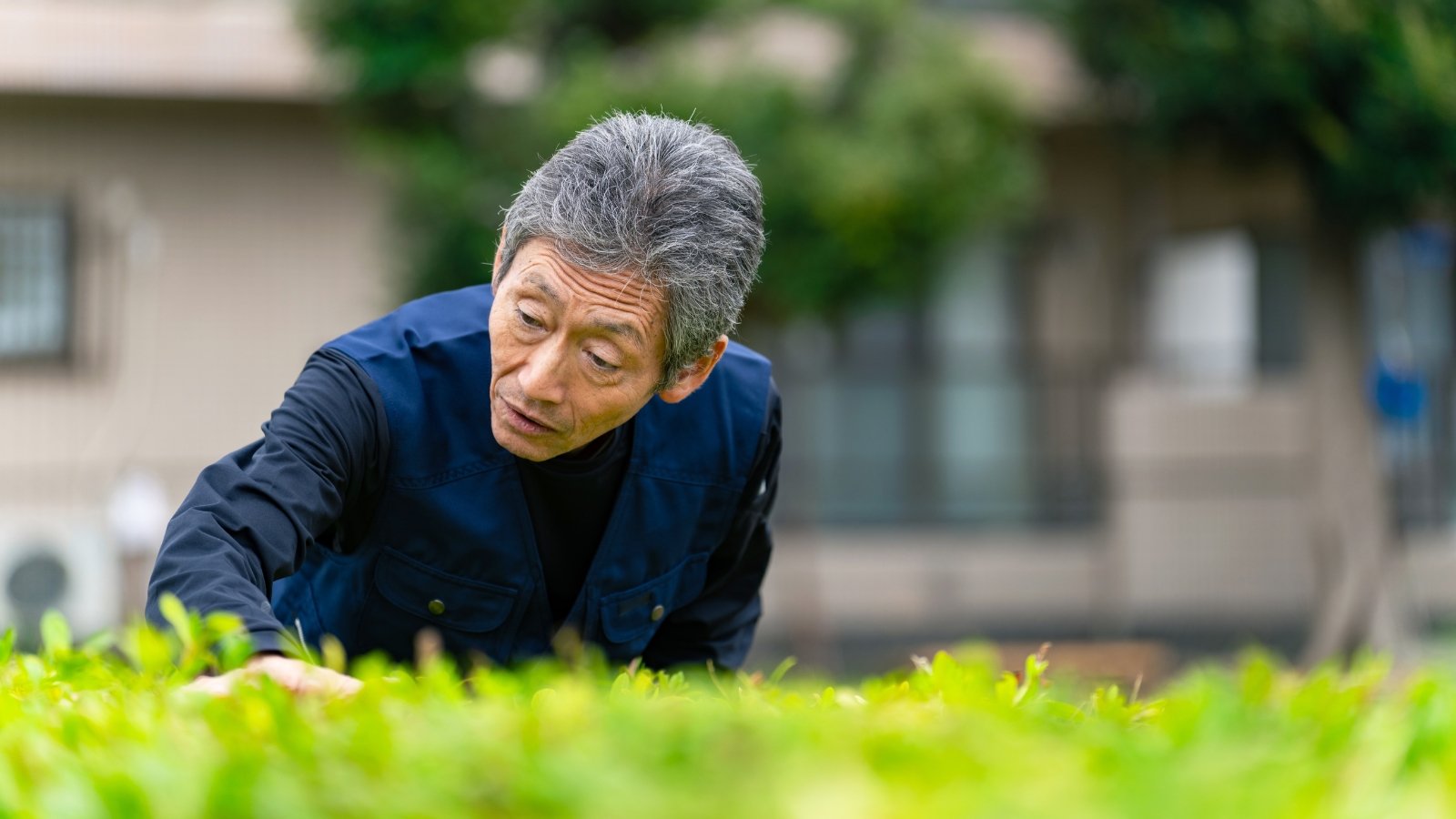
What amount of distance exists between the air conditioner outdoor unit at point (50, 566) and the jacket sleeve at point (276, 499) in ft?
24.2

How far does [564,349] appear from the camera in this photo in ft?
7.77

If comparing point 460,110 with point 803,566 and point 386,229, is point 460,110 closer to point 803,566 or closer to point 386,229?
point 386,229

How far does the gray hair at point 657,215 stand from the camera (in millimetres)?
2359

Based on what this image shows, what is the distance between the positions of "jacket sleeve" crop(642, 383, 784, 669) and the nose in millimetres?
566

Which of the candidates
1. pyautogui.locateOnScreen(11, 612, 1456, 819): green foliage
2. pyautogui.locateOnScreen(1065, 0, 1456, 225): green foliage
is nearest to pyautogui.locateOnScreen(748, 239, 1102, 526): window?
pyautogui.locateOnScreen(1065, 0, 1456, 225): green foliage

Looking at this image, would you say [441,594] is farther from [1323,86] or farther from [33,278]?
[33,278]

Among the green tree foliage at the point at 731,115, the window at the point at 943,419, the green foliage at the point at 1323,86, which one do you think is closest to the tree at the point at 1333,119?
the green foliage at the point at 1323,86

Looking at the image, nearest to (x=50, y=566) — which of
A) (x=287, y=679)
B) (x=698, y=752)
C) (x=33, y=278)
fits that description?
(x=33, y=278)

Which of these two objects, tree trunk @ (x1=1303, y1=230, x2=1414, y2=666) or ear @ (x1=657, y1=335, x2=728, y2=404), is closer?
ear @ (x1=657, y1=335, x2=728, y2=404)

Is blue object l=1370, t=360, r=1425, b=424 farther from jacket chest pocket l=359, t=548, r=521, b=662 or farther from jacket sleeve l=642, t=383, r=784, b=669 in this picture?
jacket chest pocket l=359, t=548, r=521, b=662

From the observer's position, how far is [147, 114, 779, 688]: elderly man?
7.70 feet

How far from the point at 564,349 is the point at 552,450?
213 mm

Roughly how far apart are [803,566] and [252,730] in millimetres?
9068

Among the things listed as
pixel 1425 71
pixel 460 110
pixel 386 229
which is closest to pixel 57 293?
pixel 386 229
